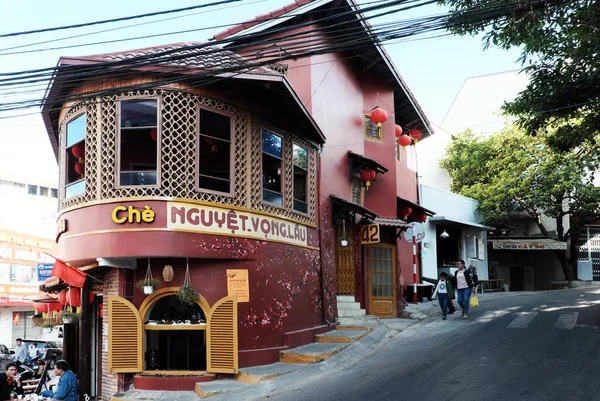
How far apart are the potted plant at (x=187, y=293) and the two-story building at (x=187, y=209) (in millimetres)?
95

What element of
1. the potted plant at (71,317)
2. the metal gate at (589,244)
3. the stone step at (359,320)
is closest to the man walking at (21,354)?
the potted plant at (71,317)

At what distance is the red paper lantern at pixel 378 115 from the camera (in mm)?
18422

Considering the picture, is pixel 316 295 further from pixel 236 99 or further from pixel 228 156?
pixel 236 99

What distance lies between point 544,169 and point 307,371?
2117cm

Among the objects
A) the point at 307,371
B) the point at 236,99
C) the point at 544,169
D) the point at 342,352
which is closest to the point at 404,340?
the point at 342,352

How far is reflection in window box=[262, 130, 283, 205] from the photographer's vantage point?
1383 centimetres

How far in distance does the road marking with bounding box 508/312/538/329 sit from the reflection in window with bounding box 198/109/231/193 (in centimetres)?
809

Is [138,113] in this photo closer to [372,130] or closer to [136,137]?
[136,137]

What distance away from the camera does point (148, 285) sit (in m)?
11.9

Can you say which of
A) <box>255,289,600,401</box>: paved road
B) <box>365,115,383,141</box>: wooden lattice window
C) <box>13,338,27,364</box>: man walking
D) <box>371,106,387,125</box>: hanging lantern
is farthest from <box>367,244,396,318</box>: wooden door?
<box>13,338,27,364</box>: man walking

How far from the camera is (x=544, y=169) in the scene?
28562 millimetres

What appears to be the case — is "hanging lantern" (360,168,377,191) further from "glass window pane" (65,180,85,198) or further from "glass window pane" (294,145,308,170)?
"glass window pane" (65,180,85,198)

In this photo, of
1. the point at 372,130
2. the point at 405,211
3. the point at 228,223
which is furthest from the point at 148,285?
the point at 405,211

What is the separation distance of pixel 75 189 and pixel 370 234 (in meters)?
8.72
